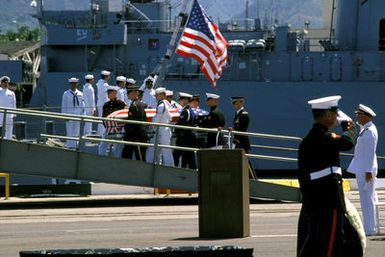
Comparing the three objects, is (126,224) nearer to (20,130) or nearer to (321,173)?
(20,130)

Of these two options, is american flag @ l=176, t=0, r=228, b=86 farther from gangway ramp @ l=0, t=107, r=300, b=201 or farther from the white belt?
the white belt

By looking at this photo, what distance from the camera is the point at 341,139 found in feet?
28.5

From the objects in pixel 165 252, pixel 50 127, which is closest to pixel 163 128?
pixel 50 127

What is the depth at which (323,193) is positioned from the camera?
8.60 m

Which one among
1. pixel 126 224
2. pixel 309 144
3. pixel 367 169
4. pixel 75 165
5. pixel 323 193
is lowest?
pixel 126 224

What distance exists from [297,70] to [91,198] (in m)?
16.9

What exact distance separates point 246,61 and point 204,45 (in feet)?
41.9

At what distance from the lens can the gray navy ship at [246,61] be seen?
36.7m

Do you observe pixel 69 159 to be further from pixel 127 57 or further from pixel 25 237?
pixel 127 57

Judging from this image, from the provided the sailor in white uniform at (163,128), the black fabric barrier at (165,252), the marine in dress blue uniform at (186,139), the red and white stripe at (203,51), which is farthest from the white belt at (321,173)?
the red and white stripe at (203,51)

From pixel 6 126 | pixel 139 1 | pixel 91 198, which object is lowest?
pixel 91 198

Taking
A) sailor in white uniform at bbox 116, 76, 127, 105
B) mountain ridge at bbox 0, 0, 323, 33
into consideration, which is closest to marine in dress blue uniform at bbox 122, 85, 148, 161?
sailor in white uniform at bbox 116, 76, 127, 105

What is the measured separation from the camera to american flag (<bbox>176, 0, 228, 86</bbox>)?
2455cm

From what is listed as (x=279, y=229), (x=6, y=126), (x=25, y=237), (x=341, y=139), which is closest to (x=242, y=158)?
(x=279, y=229)
